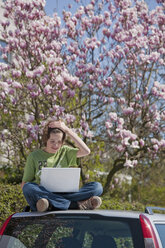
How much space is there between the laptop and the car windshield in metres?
0.56

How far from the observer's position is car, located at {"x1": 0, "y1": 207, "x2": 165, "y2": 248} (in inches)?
114

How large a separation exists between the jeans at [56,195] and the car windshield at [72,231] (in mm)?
423

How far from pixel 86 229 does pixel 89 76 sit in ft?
21.9

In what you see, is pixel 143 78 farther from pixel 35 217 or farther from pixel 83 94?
pixel 35 217

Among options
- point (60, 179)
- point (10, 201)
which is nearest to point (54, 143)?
point (60, 179)

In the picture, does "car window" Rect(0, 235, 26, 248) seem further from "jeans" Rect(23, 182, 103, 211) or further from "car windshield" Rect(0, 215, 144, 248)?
"jeans" Rect(23, 182, 103, 211)

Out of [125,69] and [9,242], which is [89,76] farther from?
[9,242]

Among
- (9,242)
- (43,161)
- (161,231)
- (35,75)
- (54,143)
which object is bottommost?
(9,242)

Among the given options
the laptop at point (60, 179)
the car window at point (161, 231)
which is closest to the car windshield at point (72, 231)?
the car window at point (161, 231)

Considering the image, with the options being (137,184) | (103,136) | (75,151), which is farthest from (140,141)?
(137,184)

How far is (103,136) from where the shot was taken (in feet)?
35.2

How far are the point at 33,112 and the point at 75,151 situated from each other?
18.1ft

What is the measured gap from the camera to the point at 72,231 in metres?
3.37

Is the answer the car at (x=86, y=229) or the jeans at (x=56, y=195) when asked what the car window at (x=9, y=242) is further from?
the jeans at (x=56, y=195)
